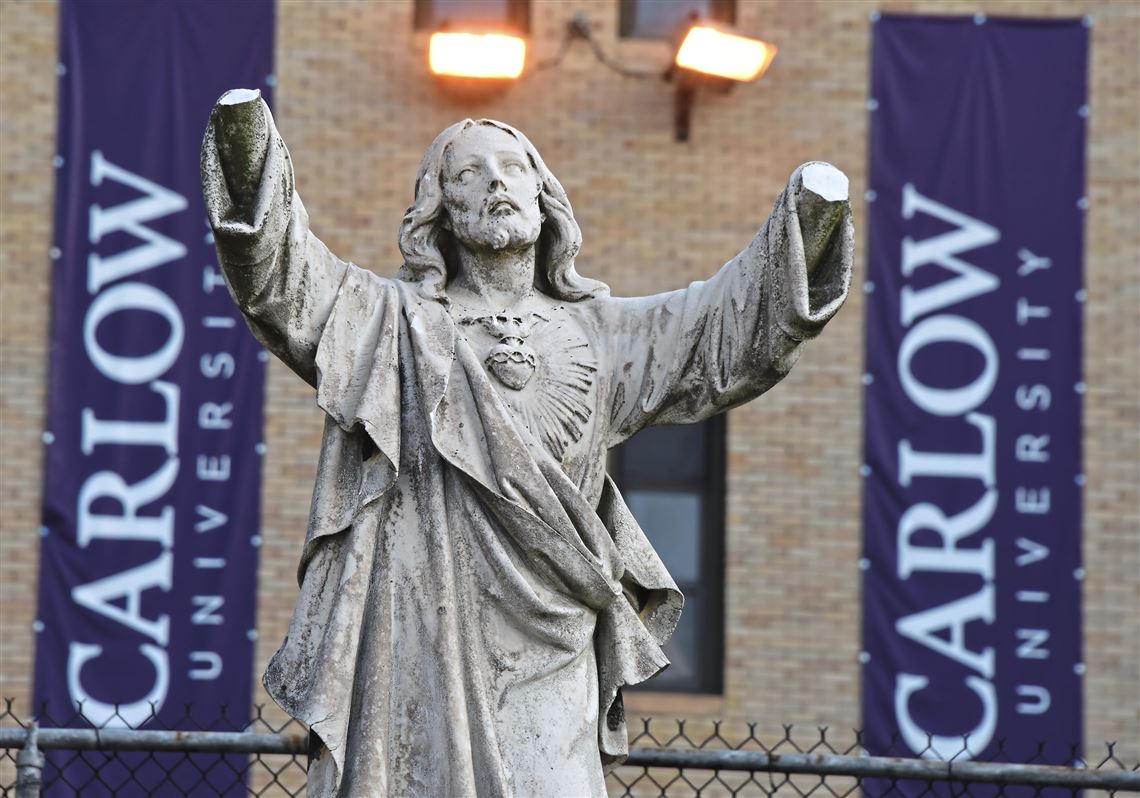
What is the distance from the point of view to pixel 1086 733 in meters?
20.2

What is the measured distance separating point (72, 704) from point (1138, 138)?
9.26 metres

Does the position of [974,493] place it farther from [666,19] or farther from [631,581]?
[631,581]

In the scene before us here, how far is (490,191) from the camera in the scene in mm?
6922

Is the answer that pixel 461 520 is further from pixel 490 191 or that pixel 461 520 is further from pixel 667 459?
pixel 667 459

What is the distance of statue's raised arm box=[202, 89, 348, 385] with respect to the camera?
21.0ft

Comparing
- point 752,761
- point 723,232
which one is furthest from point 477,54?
point 752,761

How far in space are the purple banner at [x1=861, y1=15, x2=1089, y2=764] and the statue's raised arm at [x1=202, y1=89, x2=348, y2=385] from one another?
13812mm

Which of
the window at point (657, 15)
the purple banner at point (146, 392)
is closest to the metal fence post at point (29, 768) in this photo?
the purple banner at point (146, 392)

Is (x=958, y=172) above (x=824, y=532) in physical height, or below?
above

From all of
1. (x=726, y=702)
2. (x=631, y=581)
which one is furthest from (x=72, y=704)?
(x=631, y=581)

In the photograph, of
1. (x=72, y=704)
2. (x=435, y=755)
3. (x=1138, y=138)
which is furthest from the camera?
(x=1138, y=138)

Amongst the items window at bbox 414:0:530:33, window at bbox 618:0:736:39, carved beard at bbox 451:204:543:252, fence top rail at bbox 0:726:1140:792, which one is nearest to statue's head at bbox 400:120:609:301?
carved beard at bbox 451:204:543:252

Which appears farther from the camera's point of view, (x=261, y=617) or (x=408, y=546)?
(x=261, y=617)

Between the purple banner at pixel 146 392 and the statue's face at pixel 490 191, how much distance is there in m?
13.1
